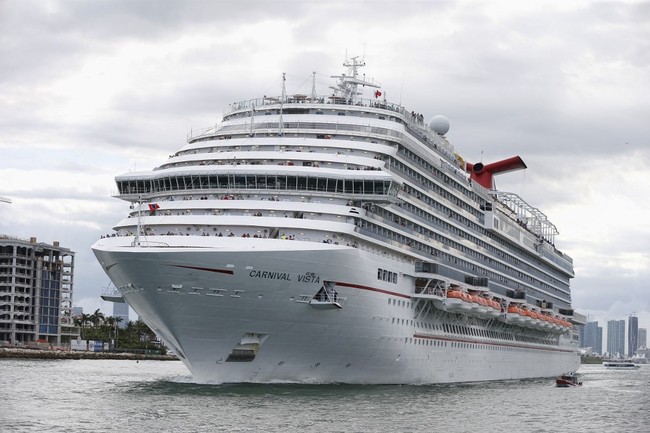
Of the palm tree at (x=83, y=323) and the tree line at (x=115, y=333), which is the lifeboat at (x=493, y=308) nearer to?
the tree line at (x=115, y=333)

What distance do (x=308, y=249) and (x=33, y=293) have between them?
347ft

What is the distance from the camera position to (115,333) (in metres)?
153

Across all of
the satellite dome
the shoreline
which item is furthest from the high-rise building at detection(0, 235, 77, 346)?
the satellite dome

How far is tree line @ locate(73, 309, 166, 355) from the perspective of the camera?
146875mm

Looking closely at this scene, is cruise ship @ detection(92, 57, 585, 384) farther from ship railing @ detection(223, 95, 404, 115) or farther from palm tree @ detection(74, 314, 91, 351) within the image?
palm tree @ detection(74, 314, 91, 351)

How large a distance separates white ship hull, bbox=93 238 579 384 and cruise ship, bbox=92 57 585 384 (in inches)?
2.7

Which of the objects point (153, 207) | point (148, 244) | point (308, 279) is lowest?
point (308, 279)

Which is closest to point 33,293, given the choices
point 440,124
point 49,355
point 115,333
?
point 115,333

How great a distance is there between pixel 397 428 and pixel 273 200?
49.9 feet

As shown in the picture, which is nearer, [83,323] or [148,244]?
[148,244]

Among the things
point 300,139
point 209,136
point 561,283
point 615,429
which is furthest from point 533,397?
point 561,283

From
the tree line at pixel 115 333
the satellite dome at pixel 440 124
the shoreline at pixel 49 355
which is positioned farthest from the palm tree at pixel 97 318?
the satellite dome at pixel 440 124

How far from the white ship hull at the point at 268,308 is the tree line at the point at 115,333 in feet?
318

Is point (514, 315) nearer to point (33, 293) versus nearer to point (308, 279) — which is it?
point (308, 279)
